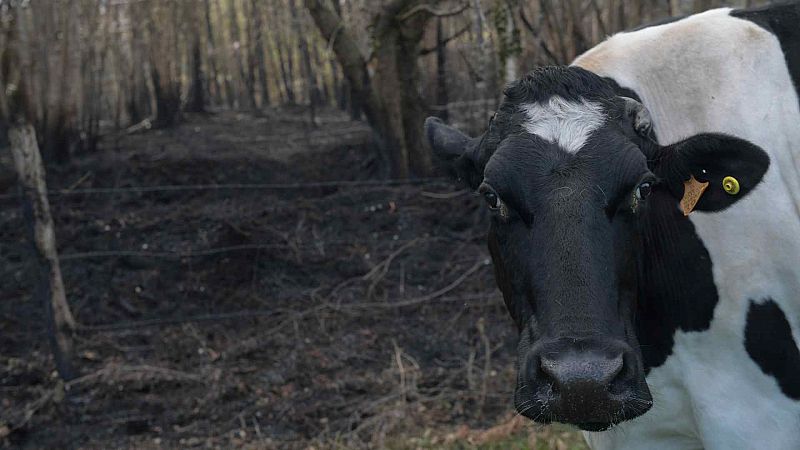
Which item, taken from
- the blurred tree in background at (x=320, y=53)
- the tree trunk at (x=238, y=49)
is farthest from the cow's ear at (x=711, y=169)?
→ the tree trunk at (x=238, y=49)

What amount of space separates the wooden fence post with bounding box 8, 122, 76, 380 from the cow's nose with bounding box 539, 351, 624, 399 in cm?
466

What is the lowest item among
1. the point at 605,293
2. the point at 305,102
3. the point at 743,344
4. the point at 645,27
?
the point at 305,102

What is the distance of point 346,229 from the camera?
9008mm

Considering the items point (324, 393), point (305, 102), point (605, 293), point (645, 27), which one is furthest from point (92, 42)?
point (605, 293)

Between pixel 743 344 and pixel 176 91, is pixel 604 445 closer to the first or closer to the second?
pixel 743 344

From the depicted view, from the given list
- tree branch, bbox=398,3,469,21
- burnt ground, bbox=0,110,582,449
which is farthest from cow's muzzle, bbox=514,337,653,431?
tree branch, bbox=398,3,469,21

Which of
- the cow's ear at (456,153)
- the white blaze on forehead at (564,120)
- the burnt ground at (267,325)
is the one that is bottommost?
the burnt ground at (267,325)

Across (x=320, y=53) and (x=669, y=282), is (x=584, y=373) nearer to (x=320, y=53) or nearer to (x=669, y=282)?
(x=669, y=282)

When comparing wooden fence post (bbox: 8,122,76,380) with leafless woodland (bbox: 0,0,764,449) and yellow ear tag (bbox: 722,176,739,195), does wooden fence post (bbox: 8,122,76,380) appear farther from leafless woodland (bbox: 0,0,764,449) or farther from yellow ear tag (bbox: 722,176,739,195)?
yellow ear tag (bbox: 722,176,739,195)

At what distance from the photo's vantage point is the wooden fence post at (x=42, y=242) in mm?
6391

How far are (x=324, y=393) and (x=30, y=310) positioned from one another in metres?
2.75

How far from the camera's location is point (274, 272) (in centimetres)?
816

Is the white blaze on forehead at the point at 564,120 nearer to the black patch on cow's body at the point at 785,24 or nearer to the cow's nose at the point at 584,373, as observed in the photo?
the cow's nose at the point at 584,373

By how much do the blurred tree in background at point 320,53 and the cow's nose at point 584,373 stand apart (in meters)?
4.41
